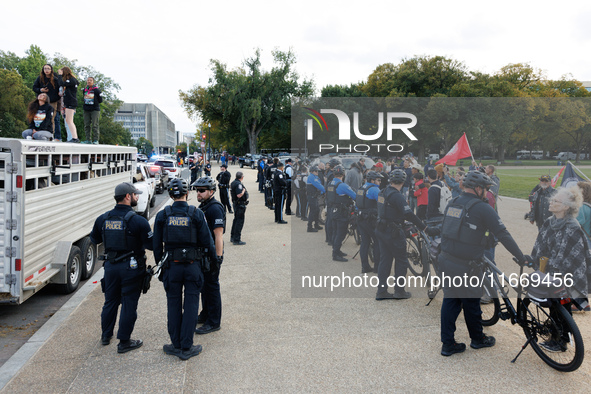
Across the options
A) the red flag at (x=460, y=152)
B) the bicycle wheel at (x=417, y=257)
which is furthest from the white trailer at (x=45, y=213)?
the red flag at (x=460, y=152)

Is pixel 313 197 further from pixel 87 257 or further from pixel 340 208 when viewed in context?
pixel 87 257

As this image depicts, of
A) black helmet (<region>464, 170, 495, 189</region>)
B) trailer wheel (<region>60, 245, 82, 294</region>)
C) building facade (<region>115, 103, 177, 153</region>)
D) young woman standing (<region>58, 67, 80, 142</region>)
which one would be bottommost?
trailer wheel (<region>60, 245, 82, 294</region>)

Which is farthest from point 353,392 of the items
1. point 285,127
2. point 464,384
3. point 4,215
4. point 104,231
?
point 285,127

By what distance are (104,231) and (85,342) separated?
133 centimetres

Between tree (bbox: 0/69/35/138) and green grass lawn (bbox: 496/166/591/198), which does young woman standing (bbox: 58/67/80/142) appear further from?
tree (bbox: 0/69/35/138)

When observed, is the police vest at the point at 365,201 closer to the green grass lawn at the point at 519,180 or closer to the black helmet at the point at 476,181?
the black helmet at the point at 476,181

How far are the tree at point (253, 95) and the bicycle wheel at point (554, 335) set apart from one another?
51.2m

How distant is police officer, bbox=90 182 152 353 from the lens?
4.62 metres

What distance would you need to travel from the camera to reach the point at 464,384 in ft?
12.9

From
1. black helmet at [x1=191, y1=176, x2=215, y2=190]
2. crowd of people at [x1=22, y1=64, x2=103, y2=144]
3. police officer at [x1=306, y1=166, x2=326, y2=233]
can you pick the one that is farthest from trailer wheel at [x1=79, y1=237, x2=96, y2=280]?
police officer at [x1=306, y1=166, x2=326, y2=233]

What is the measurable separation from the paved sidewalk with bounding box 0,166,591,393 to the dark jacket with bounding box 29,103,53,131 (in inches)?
165

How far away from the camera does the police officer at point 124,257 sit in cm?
462

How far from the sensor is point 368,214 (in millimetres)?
7367

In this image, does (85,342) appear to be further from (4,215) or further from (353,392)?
(353,392)
